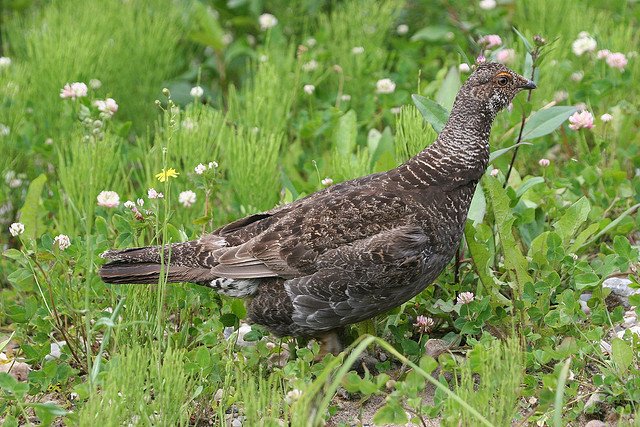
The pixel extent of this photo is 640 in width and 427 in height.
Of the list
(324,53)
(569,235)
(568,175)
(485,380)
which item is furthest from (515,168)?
(485,380)

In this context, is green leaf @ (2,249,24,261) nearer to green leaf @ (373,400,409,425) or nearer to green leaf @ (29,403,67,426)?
green leaf @ (29,403,67,426)

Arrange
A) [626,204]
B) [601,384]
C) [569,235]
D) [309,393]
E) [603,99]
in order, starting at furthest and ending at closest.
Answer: [603,99], [626,204], [569,235], [601,384], [309,393]

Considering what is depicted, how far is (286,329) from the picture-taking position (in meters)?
4.43

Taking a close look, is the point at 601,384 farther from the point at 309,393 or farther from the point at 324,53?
the point at 324,53

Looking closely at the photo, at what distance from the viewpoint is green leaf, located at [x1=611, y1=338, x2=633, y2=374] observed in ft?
12.6

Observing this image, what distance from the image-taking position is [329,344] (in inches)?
180

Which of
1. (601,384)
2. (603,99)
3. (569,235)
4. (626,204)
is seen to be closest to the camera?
(601,384)

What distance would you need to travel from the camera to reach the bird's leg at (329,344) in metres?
4.55

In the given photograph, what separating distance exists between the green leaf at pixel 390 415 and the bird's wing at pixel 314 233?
3.19 ft

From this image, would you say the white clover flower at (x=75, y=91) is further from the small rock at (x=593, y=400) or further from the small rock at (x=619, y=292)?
the small rock at (x=593, y=400)

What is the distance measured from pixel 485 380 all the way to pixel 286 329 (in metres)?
1.21

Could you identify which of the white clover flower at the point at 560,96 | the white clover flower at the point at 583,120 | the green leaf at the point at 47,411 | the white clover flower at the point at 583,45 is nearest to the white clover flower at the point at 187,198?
the green leaf at the point at 47,411

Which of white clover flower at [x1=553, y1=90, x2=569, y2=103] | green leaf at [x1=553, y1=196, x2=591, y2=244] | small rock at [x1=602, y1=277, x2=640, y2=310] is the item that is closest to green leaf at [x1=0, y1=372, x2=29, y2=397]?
green leaf at [x1=553, y1=196, x2=591, y2=244]

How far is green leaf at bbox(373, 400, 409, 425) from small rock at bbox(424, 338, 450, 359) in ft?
3.07
